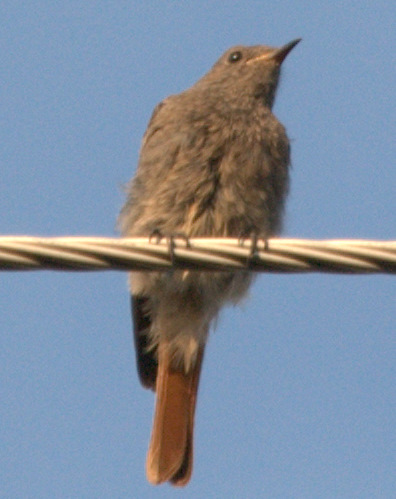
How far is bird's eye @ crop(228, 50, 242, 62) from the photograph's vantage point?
7.96m

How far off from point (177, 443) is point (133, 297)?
948 millimetres

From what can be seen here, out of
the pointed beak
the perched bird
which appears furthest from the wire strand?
the pointed beak

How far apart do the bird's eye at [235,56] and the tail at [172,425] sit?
222 cm

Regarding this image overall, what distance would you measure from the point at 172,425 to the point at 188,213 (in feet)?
4.27

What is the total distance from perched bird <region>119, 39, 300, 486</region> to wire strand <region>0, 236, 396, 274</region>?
8.58ft

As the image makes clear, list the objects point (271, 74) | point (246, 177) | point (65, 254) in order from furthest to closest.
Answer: point (271, 74) < point (246, 177) < point (65, 254)

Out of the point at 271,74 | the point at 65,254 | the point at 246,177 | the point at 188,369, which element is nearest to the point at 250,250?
the point at 65,254

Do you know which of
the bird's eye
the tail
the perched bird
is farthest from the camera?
the bird's eye

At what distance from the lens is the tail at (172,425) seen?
263 inches

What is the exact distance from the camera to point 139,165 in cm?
702


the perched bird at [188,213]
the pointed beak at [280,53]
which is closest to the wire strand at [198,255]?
the perched bird at [188,213]

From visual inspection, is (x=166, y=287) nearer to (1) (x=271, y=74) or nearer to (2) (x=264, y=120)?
(2) (x=264, y=120)

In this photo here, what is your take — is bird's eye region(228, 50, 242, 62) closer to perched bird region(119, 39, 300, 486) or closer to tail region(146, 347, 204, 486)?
perched bird region(119, 39, 300, 486)

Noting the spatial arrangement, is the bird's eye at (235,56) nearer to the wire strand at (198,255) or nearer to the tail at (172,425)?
the tail at (172,425)
